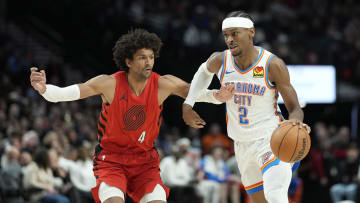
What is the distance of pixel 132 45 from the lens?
577cm

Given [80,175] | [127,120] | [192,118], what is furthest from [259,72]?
[80,175]

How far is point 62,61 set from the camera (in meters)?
18.1

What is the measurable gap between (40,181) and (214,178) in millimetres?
4736

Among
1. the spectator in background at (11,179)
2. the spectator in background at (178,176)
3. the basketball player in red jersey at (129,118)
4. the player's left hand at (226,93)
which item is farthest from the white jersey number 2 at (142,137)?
the spectator in background at (178,176)

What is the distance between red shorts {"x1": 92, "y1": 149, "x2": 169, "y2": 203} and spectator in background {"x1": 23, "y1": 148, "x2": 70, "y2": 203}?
4.52 metres

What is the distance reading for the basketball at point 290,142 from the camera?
5211 mm

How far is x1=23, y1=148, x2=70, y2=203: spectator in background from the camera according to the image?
9.89m

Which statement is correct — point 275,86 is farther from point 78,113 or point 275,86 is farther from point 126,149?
point 78,113

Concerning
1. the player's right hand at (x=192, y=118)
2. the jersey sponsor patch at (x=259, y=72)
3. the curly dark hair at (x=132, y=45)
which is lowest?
the player's right hand at (x=192, y=118)

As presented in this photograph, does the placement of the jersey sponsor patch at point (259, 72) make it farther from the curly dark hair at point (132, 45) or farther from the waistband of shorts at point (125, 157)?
the waistband of shorts at point (125, 157)

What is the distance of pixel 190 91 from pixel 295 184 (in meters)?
7.05

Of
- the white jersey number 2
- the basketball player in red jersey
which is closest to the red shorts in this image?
the basketball player in red jersey

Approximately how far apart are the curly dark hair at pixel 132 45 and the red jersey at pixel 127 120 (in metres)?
0.26

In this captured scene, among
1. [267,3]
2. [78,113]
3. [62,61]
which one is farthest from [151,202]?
[267,3]
